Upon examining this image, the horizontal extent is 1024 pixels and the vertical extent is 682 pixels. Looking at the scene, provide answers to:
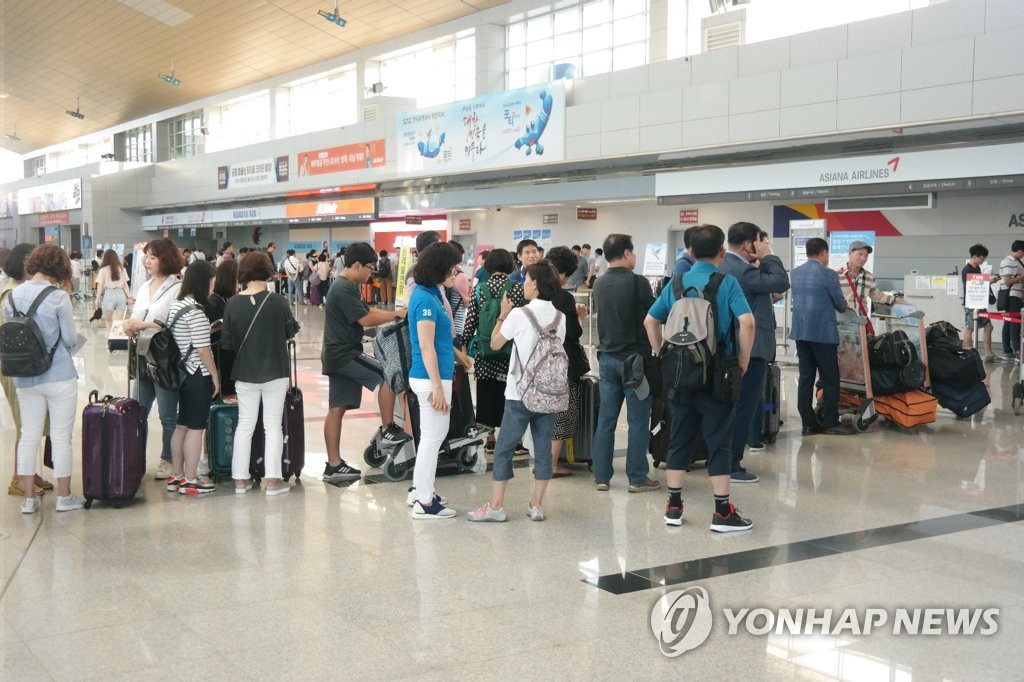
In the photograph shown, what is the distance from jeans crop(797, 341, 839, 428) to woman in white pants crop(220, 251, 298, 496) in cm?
440

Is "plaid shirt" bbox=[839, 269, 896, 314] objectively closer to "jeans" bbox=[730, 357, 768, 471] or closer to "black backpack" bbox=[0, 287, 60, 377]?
"jeans" bbox=[730, 357, 768, 471]

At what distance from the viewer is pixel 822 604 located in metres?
4.08

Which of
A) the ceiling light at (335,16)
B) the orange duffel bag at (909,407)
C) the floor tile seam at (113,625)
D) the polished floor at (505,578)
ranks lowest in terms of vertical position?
the floor tile seam at (113,625)

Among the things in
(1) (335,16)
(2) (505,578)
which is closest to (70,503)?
(2) (505,578)

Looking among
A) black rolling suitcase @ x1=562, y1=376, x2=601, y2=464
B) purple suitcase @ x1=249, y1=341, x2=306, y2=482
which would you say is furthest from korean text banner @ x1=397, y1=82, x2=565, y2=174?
purple suitcase @ x1=249, y1=341, x2=306, y2=482

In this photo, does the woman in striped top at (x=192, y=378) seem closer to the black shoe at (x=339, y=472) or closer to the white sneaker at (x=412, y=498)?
the black shoe at (x=339, y=472)

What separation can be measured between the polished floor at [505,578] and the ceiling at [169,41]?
19.4m

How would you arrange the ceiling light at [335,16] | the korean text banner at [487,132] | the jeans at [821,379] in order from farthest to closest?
the ceiling light at [335,16] < the korean text banner at [487,132] < the jeans at [821,379]

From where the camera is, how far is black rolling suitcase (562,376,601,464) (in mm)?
6715

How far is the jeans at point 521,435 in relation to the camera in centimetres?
533

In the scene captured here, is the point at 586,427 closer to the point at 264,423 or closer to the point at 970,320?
the point at 264,423

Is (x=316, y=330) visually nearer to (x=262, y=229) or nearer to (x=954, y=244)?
(x=954, y=244)

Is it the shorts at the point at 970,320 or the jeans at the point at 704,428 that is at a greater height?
the shorts at the point at 970,320

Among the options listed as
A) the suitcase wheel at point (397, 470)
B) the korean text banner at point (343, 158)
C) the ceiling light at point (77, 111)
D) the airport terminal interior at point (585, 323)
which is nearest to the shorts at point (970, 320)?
the airport terminal interior at point (585, 323)
